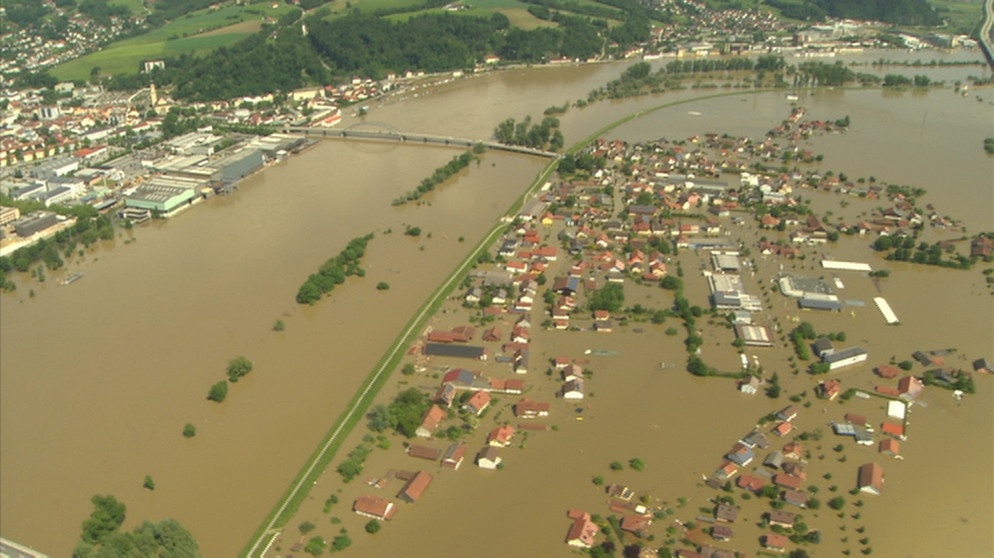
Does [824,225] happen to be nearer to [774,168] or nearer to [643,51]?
[774,168]

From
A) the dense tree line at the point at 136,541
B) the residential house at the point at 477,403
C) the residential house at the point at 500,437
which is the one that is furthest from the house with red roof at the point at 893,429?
the dense tree line at the point at 136,541

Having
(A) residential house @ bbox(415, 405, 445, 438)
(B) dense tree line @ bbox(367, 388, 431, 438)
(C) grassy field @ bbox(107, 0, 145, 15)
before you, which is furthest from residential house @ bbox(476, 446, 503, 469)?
(C) grassy field @ bbox(107, 0, 145, 15)

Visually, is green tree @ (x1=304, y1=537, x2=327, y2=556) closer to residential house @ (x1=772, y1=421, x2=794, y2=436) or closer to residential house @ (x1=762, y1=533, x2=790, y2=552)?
residential house @ (x1=762, y1=533, x2=790, y2=552)

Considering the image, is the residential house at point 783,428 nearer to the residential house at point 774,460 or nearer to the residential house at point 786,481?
the residential house at point 774,460

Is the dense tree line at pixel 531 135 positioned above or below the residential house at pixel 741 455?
above

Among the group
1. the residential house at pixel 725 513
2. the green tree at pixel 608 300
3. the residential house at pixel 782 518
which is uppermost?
the green tree at pixel 608 300

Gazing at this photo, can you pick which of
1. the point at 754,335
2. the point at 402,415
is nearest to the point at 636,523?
the point at 402,415

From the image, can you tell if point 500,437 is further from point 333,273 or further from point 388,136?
point 388,136
